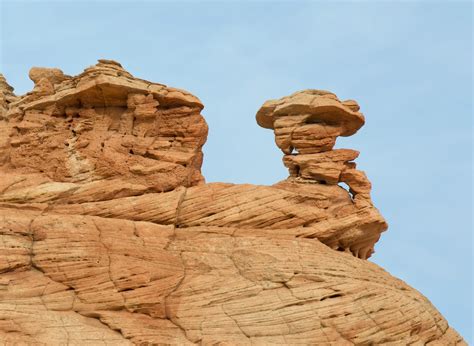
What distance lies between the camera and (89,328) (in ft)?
89.0

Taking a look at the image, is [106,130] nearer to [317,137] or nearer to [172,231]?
[172,231]

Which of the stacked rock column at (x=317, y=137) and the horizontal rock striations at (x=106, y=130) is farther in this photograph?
the stacked rock column at (x=317, y=137)

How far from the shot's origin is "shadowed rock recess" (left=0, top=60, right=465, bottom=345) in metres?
28.3

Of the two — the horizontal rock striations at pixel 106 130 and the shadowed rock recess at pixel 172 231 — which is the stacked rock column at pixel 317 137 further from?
the horizontal rock striations at pixel 106 130

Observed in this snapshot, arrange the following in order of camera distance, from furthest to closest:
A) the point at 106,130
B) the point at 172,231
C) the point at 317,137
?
the point at 317,137 → the point at 106,130 → the point at 172,231

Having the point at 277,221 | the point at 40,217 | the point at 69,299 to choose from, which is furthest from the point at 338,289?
the point at 40,217

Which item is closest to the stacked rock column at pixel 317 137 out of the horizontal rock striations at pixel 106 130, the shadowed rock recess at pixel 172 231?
the shadowed rock recess at pixel 172 231

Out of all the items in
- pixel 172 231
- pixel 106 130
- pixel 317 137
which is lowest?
pixel 172 231

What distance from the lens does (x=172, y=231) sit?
31641 mm

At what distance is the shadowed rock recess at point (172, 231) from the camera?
92.8 ft

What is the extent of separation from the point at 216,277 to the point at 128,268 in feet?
11.0

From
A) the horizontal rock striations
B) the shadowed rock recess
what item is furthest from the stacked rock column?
the horizontal rock striations

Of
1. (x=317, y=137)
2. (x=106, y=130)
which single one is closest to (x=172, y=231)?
(x=106, y=130)

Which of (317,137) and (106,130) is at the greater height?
(106,130)
